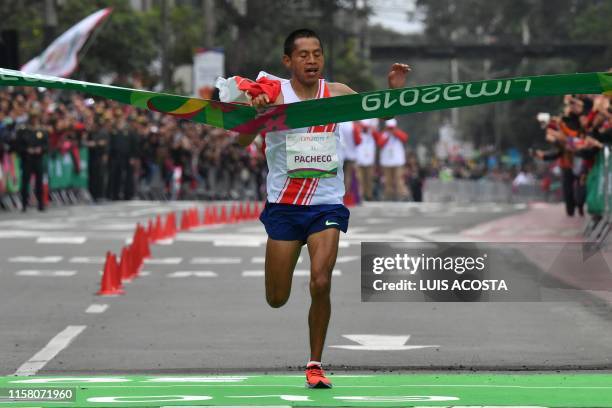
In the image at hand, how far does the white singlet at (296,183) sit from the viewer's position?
1008cm

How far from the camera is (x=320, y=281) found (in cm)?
995

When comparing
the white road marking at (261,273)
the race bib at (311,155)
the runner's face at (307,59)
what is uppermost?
the runner's face at (307,59)

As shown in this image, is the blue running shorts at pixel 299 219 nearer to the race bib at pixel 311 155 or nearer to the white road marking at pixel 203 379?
the race bib at pixel 311 155

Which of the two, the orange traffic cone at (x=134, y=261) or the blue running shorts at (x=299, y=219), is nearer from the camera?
the blue running shorts at (x=299, y=219)

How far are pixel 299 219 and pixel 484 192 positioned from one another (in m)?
50.1

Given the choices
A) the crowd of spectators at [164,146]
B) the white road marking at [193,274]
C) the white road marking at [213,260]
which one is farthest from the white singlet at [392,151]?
the white road marking at [193,274]

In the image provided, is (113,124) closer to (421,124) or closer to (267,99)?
(267,99)

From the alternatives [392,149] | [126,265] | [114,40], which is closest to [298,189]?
[126,265]

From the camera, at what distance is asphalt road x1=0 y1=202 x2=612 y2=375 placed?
1154 cm

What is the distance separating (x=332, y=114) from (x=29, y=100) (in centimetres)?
2683

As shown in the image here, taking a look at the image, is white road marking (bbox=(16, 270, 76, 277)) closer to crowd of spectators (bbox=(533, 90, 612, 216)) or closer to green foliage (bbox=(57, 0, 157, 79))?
crowd of spectators (bbox=(533, 90, 612, 216))

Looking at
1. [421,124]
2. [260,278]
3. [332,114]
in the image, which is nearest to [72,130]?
[260,278]

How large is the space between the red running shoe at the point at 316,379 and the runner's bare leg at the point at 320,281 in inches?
2.9

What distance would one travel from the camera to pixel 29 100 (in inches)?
1430
